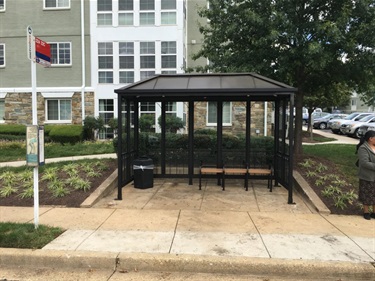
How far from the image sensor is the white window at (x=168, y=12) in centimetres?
1858

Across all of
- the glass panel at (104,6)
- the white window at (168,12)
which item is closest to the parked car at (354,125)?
the white window at (168,12)

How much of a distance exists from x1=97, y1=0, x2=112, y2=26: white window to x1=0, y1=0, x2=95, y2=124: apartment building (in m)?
0.83

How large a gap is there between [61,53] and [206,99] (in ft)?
45.4

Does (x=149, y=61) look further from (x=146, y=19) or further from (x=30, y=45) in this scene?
(x=30, y=45)

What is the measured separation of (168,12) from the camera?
1864cm

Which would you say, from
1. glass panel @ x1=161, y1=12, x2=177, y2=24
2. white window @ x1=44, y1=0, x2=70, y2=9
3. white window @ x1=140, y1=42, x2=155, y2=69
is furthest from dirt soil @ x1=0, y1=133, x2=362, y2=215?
white window @ x1=44, y1=0, x2=70, y2=9

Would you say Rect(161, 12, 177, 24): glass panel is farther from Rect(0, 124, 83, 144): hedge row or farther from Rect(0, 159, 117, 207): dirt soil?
Rect(0, 159, 117, 207): dirt soil

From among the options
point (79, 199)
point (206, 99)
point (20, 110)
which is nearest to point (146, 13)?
point (20, 110)

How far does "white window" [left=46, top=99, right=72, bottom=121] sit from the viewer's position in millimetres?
20000

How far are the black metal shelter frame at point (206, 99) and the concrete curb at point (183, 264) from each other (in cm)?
307

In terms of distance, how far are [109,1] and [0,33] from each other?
23.2ft

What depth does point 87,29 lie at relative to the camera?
63.2 ft

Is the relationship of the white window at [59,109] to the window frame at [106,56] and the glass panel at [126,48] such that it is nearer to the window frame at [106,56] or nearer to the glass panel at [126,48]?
the window frame at [106,56]

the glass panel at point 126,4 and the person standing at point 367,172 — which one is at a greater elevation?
the glass panel at point 126,4
